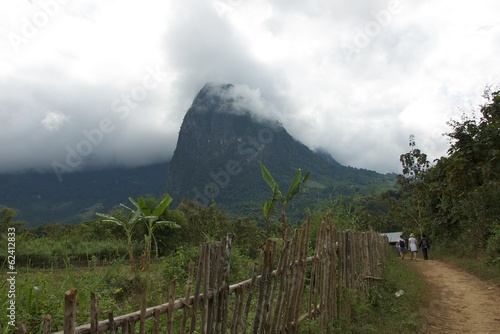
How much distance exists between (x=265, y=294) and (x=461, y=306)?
639 centimetres

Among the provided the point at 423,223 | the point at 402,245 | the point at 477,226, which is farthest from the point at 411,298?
the point at 423,223

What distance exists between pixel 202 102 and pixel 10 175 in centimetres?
8627

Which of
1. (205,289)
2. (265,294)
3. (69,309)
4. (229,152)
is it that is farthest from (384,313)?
(229,152)

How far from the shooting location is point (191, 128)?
443ft

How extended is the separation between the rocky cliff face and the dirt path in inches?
2655

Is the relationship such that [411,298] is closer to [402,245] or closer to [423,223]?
[402,245]

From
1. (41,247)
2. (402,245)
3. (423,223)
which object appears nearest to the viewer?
(41,247)

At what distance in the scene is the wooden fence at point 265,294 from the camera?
2440 millimetres

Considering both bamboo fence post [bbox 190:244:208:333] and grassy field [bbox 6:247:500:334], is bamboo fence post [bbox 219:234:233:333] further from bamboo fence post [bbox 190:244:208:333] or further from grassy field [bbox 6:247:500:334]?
grassy field [bbox 6:247:500:334]

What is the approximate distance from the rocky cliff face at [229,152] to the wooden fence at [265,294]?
72260mm

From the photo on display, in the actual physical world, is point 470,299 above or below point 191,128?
below

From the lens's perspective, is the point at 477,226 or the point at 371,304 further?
the point at 477,226

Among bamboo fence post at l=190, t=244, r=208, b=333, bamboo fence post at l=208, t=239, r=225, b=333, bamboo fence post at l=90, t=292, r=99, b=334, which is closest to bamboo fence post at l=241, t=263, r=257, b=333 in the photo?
bamboo fence post at l=208, t=239, r=225, b=333

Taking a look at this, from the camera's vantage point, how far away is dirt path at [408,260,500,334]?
6.46 metres
